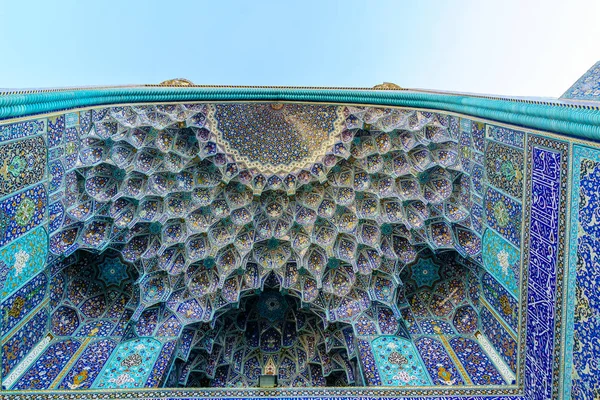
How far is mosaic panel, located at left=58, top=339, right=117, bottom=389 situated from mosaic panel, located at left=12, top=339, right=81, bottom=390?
0.55 feet

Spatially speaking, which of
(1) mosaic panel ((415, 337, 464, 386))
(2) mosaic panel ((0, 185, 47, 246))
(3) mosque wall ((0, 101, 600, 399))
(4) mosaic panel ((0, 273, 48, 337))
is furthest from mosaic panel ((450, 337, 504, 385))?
(2) mosaic panel ((0, 185, 47, 246))

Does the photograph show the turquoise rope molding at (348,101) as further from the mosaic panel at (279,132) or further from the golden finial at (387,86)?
the golden finial at (387,86)

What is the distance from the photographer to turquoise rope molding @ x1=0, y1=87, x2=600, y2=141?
3.68 meters

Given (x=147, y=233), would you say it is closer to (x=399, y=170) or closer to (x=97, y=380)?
(x=97, y=380)

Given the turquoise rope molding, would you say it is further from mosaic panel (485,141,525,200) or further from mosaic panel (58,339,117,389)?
mosaic panel (58,339,117,389)

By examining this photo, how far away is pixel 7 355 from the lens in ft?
15.8

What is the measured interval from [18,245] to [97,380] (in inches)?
78.7

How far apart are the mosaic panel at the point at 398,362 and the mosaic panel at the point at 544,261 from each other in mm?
1285

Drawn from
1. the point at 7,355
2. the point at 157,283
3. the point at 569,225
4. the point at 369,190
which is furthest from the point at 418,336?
the point at 7,355

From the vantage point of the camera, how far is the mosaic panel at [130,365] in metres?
5.02

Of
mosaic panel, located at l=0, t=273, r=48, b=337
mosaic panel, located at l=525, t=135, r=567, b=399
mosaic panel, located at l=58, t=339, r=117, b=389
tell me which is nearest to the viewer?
mosaic panel, located at l=525, t=135, r=567, b=399

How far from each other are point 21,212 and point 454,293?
6225 millimetres

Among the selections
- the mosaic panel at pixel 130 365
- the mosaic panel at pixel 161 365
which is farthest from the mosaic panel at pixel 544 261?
the mosaic panel at pixel 130 365

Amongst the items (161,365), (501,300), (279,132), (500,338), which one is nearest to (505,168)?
(501,300)
